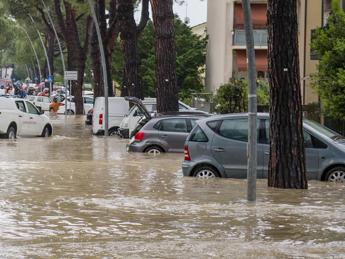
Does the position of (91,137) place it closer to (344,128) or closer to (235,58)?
(344,128)

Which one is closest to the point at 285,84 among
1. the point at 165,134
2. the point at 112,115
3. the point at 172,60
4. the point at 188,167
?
the point at 188,167

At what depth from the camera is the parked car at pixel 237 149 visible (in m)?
15.4

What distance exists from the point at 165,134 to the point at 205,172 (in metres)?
6.90

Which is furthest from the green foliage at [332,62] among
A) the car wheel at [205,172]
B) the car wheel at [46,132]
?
the car wheel at [46,132]

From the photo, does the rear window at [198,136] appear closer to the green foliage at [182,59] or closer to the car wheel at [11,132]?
the car wheel at [11,132]

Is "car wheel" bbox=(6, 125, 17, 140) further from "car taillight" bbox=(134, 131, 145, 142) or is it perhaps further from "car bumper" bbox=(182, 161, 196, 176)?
"car bumper" bbox=(182, 161, 196, 176)

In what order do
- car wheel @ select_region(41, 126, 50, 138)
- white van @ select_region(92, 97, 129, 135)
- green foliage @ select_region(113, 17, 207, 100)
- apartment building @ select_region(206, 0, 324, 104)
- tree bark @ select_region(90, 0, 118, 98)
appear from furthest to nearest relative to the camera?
1. green foliage @ select_region(113, 17, 207, 100)
2. apartment building @ select_region(206, 0, 324, 104)
3. tree bark @ select_region(90, 0, 118, 98)
4. white van @ select_region(92, 97, 129, 135)
5. car wheel @ select_region(41, 126, 50, 138)

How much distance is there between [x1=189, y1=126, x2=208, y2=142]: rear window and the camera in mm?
16047

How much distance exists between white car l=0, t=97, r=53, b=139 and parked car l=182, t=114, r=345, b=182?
1696 centimetres

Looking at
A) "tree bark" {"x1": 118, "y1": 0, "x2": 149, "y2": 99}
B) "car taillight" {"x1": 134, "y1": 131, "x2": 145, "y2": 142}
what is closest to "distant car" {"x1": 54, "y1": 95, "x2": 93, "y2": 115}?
"tree bark" {"x1": 118, "y1": 0, "x2": 149, "y2": 99}

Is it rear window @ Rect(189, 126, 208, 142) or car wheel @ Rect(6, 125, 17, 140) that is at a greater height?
rear window @ Rect(189, 126, 208, 142)

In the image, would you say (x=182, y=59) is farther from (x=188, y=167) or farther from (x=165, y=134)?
(x=188, y=167)

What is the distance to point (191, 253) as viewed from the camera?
841 cm

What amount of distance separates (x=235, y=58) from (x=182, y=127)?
1200 inches
